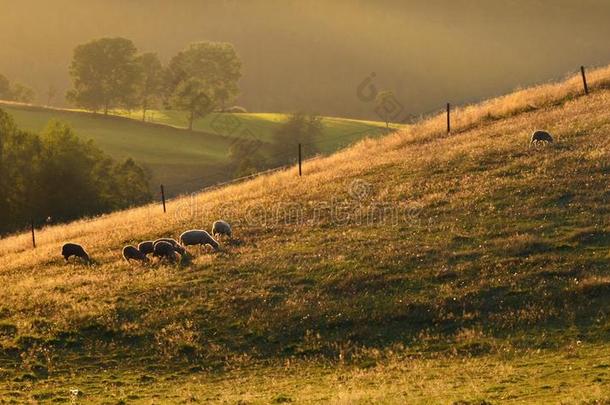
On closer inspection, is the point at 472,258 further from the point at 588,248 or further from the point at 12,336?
the point at 12,336

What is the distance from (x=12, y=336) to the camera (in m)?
23.2

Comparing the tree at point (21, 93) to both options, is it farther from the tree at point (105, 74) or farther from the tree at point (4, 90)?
the tree at point (105, 74)

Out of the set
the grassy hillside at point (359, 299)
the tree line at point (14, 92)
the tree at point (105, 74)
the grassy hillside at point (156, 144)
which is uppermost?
the tree line at point (14, 92)

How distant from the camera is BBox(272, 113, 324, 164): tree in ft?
338

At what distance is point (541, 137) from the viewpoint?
3878 cm

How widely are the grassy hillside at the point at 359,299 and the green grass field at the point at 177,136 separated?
49029 millimetres

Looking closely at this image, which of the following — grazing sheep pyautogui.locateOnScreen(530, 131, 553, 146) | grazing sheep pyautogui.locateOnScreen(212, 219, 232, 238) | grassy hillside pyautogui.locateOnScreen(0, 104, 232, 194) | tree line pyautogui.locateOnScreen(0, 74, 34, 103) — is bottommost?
grazing sheep pyautogui.locateOnScreen(212, 219, 232, 238)

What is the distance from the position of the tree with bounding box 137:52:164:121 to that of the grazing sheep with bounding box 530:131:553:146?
10866 centimetres

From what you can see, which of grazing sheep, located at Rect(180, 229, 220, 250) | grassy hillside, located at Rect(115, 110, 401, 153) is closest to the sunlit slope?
grazing sheep, located at Rect(180, 229, 220, 250)

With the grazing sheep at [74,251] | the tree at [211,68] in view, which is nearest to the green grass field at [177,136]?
the tree at [211,68]

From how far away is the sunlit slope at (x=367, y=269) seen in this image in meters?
21.7

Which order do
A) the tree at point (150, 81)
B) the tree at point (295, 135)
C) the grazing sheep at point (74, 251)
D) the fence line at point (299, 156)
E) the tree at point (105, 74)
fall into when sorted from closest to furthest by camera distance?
the grazing sheep at point (74, 251) < the fence line at point (299, 156) < the tree at point (295, 135) < the tree at point (105, 74) < the tree at point (150, 81)

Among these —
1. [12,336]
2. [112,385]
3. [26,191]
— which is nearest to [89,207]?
[26,191]

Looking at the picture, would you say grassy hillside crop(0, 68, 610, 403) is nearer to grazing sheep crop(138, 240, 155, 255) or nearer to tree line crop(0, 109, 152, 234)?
grazing sheep crop(138, 240, 155, 255)
